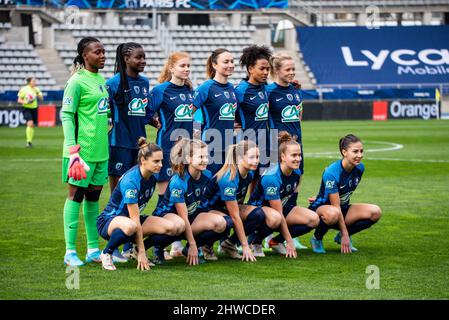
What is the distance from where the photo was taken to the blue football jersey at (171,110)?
8.75m

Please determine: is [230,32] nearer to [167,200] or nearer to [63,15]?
[63,15]

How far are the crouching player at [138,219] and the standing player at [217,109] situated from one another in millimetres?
1068

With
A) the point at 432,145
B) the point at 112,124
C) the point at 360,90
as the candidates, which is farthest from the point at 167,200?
the point at 360,90

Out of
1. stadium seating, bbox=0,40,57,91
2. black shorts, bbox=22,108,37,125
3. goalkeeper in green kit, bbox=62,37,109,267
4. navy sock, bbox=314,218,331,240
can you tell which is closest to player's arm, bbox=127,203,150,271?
goalkeeper in green kit, bbox=62,37,109,267

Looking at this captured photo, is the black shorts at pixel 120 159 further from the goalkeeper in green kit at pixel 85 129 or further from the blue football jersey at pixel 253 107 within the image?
the blue football jersey at pixel 253 107

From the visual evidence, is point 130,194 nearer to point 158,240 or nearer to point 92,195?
point 158,240

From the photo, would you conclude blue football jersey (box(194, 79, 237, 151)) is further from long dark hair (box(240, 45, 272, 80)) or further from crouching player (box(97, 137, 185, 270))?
crouching player (box(97, 137, 185, 270))

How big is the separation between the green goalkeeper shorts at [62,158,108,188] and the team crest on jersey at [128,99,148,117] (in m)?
0.58

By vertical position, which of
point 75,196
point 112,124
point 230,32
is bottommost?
point 75,196


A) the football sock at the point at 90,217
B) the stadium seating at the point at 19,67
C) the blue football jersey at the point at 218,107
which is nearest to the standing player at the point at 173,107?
the blue football jersey at the point at 218,107

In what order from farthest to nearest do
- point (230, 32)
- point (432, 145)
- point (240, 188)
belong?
point (230, 32) → point (432, 145) → point (240, 188)

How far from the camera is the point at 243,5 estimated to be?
4441 cm

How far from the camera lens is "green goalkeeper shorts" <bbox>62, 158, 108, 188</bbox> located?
806 centimetres

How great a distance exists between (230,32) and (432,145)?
76.4ft
